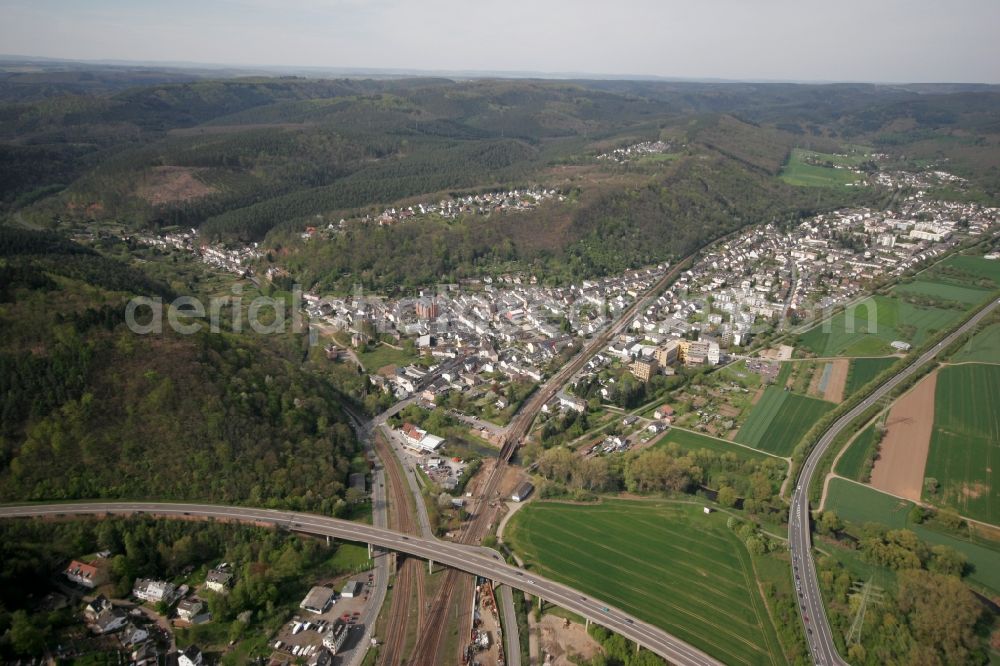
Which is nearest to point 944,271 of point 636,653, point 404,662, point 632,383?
point 632,383

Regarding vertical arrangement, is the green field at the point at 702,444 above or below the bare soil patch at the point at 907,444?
below

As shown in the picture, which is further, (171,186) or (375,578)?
(171,186)

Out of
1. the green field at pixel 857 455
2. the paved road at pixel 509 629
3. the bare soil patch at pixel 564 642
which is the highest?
the green field at pixel 857 455

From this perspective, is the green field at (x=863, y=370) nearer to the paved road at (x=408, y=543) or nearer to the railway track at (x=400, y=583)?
the paved road at (x=408, y=543)

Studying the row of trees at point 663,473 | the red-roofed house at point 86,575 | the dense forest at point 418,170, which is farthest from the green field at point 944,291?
the red-roofed house at point 86,575

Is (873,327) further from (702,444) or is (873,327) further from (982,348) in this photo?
(702,444)

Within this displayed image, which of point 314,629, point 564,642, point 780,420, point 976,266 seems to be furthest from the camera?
point 976,266

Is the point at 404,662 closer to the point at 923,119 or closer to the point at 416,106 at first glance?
the point at 416,106

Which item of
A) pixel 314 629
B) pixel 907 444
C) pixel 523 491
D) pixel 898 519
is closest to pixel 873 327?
pixel 907 444
